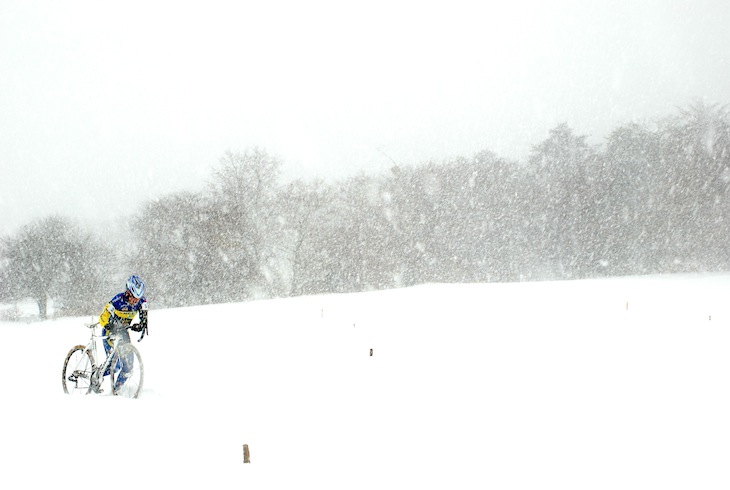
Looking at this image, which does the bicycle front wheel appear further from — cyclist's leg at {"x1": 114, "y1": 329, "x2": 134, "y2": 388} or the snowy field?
the snowy field

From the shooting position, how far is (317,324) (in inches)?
650

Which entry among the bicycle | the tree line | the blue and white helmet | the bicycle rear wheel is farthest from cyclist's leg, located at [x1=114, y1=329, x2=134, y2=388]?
the tree line

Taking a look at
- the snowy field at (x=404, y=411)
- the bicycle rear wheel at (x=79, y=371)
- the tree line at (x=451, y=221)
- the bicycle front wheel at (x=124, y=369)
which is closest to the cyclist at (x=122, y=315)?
the bicycle front wheel at (x=124, y=369)

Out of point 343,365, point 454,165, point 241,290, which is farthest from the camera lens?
point 454,165

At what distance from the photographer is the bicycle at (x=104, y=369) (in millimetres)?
8477

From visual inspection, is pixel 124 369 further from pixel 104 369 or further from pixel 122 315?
pixel 122 315

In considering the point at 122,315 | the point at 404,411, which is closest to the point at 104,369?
the point at 122,315

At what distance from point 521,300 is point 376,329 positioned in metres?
6.64

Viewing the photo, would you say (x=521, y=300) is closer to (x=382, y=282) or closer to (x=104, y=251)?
(x=382, y=282)

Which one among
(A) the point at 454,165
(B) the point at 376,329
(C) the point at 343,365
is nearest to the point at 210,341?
(B) the point at 376,329

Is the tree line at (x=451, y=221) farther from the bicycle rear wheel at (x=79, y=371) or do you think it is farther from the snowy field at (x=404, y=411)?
the bicycle rear wheel at (x=79, y=371)

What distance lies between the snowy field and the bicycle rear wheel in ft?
1.70

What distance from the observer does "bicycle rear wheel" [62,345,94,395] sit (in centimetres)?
873

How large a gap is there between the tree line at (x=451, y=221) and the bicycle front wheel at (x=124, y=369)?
3271cm
